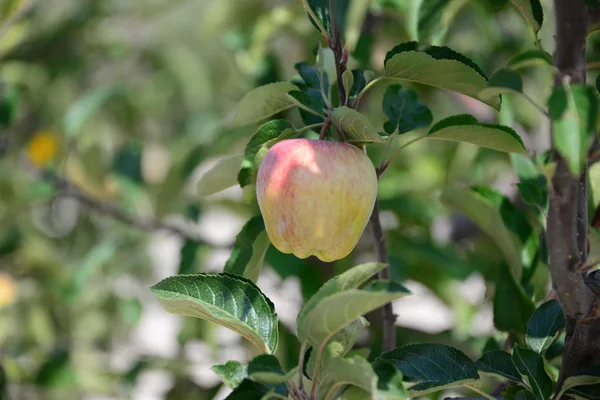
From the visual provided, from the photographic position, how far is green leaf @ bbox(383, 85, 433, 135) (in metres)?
0.68

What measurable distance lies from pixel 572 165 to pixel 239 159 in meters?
0.36

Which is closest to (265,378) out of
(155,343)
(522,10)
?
(522,10)

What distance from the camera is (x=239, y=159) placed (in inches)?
27.8

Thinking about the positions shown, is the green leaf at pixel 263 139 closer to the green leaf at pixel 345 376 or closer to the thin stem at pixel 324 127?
the thin stem at pixel 324 127

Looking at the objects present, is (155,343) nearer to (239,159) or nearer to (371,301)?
(239,159)

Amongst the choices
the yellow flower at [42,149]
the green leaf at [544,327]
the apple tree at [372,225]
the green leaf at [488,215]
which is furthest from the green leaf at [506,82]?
the yellow flower at [42,149]

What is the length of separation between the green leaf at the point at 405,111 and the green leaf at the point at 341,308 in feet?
0.76

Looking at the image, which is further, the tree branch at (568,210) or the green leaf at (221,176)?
the green leaf at (221,176)

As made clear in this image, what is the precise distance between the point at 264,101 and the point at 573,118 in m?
0.29

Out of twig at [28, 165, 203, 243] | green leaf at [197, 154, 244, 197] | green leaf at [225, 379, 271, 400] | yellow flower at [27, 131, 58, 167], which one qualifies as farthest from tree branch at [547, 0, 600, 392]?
yellow flower at [27, 131, 58, 167]

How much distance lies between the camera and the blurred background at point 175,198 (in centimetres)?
116

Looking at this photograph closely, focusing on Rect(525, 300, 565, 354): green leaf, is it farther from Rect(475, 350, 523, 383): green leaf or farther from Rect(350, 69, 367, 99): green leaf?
Rect(350, 69, 367, 99): green leaf

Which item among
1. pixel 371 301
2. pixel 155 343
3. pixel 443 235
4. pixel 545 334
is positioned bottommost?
pixel 155 343

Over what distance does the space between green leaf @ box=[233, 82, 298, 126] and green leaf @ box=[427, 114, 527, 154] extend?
13 centimetres
